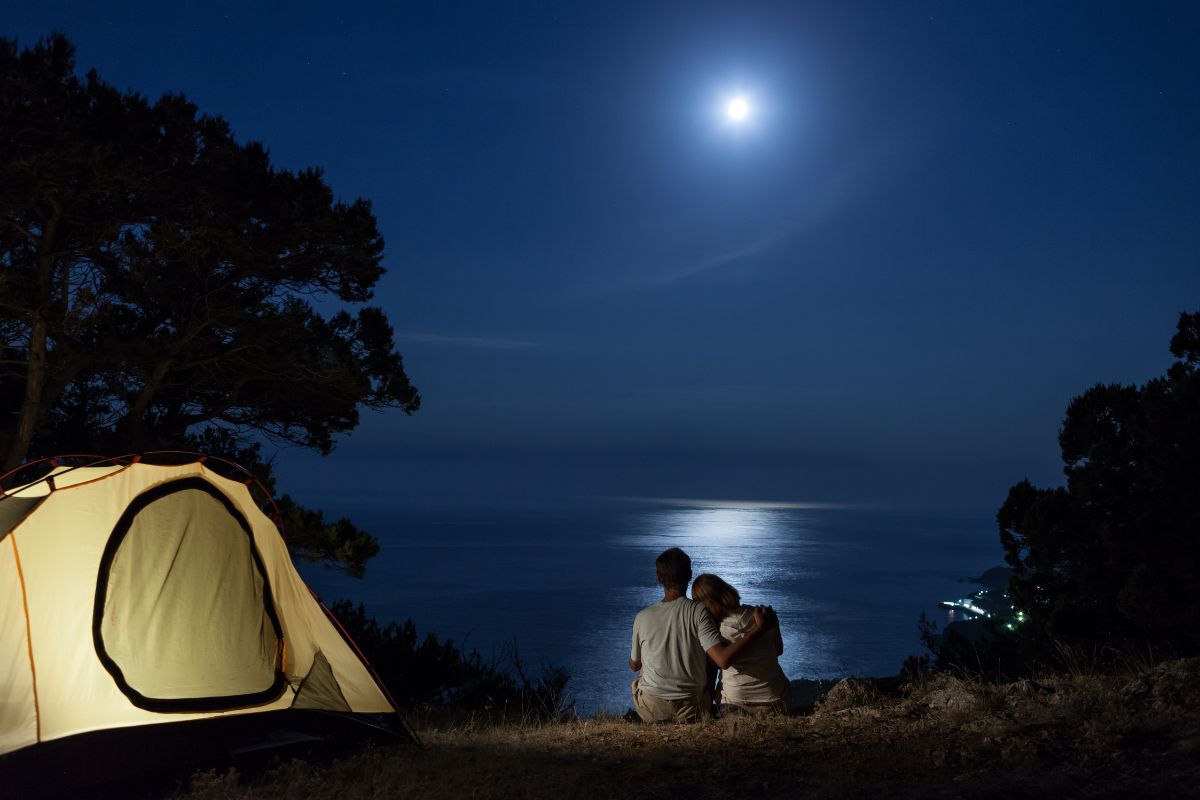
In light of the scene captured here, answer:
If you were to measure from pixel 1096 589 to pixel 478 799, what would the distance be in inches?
595

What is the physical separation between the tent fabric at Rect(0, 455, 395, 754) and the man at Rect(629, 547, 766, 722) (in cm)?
200

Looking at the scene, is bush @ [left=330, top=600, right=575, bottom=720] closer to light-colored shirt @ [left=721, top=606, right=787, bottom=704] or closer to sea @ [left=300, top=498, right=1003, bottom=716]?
sea @ [left=300, top=498, right=1003, bottom=716]

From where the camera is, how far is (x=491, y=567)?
11425 centimetres

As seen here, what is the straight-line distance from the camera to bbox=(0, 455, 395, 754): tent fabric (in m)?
5.20

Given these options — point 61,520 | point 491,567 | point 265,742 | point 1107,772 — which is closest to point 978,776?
point 1107,772

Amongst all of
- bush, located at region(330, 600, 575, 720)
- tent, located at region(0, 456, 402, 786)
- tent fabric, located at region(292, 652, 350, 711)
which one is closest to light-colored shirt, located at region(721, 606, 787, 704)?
tent, located at region(0, 456, 402, 786)

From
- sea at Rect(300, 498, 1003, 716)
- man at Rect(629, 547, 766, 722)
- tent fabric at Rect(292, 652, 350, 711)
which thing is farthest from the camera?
sea at Rect(300, 498, 1003, 716)

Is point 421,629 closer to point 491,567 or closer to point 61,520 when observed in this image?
point 491,567

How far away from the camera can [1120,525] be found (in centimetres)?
1579

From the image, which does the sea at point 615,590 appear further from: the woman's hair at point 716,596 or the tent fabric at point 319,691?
the tent fabric at point 319,691

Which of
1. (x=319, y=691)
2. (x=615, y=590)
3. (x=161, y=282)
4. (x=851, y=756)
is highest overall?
(x=161, y=282)

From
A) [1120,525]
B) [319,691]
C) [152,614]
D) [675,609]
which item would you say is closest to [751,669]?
[675,609]

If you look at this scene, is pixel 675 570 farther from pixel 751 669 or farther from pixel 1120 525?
pixel 1120 525

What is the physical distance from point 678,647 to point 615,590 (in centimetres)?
8955
